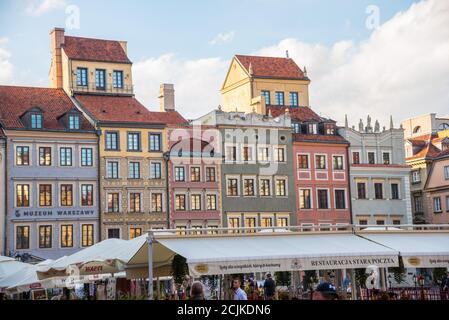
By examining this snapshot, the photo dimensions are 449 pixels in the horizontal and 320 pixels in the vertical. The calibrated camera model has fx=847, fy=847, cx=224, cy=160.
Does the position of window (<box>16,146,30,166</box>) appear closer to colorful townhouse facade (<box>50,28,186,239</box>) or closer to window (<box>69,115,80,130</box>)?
window (<box>69,115,80,130</box>)

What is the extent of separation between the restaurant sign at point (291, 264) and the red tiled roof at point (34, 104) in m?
29.2

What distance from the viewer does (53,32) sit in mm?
50594

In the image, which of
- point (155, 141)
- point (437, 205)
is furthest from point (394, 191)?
point (155, 141)

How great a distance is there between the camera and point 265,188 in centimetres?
5141

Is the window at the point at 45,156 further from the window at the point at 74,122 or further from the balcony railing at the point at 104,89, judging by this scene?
the balcony railing at the point at 104,89

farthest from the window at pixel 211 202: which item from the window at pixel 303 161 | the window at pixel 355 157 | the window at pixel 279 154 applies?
the window at pixel 355 157

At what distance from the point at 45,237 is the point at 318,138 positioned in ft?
60.6

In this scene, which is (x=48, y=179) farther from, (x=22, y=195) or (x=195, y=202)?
(x=195, y=202)

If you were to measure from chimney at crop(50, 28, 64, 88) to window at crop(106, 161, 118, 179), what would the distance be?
21.6ft

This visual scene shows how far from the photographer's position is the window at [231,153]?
166ft

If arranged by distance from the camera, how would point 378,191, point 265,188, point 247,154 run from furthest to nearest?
1. point 378,191
2. point 265,188
3. point 247,154

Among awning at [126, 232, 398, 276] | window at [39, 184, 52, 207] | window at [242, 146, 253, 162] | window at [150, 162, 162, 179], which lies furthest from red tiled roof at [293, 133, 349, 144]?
awning at [126, 232, 398, 276]
